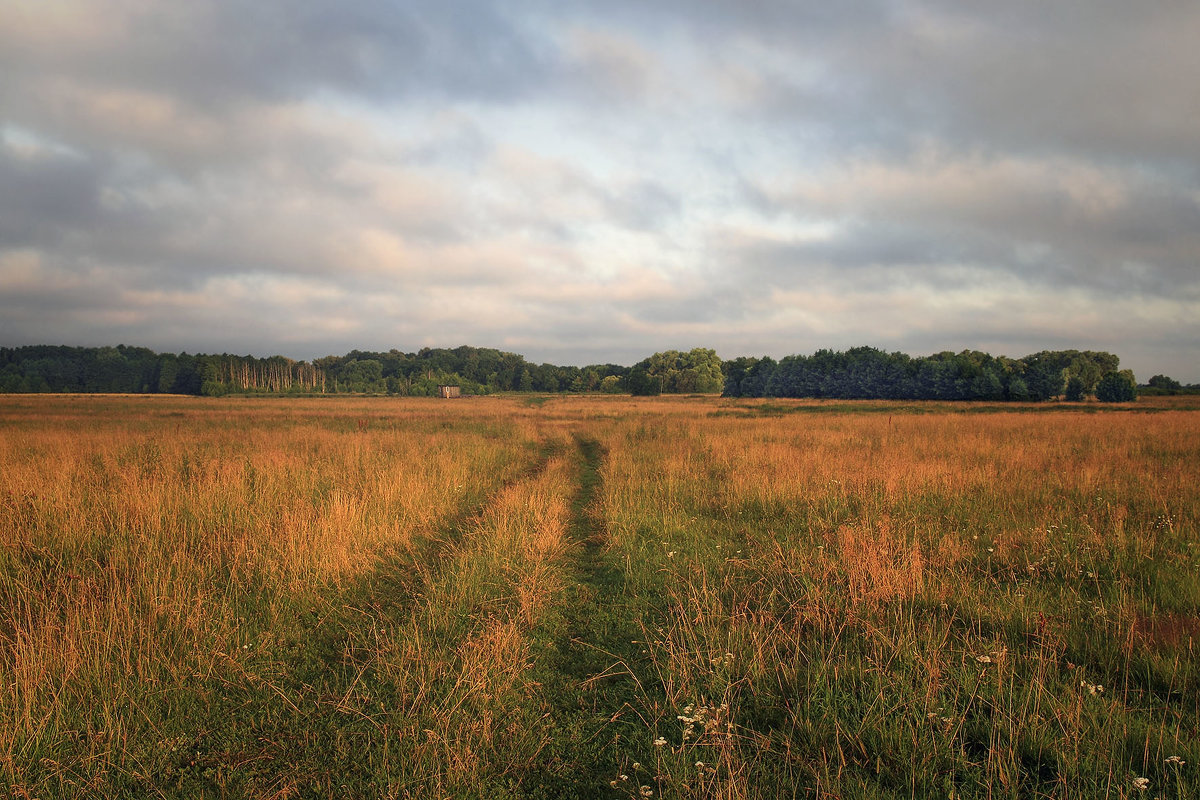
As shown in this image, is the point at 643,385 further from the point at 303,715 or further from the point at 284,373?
the point at 303,715

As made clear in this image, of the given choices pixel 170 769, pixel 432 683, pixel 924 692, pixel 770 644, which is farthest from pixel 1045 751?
pixel 170 769

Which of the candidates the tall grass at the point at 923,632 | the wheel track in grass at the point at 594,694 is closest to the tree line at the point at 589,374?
the tall grass at the point at 923,632

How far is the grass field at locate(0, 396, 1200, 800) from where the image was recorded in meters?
3.31

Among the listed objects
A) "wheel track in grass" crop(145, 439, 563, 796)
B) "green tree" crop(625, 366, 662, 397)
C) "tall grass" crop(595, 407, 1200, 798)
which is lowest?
"wheel track in grass" crop(145, 439, 563, 796)

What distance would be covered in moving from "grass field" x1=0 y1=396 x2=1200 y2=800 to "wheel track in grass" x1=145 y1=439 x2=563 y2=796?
0.02m

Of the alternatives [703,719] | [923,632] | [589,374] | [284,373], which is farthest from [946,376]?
[284,373]

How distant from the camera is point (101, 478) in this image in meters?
11.3

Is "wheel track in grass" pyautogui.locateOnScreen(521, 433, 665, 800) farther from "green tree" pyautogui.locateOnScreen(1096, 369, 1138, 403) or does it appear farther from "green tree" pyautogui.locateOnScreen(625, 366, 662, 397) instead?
"green tree" pyautogui.locateOnScreen(625, 366, 662, 397)

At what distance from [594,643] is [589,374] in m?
164

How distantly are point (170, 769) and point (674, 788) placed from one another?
3251 mm

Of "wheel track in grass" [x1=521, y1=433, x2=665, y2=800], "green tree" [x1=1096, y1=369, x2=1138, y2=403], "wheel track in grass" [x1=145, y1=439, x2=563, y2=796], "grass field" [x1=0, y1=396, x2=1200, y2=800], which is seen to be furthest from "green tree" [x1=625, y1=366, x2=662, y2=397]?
"wheel track in grass" [x1=145, y1=439, x2=563, y2=796]

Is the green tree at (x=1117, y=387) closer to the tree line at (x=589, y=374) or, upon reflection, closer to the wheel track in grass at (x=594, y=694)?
the tree line at (x=589, y=374)

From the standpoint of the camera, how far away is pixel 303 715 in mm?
3955

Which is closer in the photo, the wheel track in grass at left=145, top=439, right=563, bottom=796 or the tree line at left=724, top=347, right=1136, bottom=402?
the wheel track in grass at left=145, top=439, right=563, bottom=796
